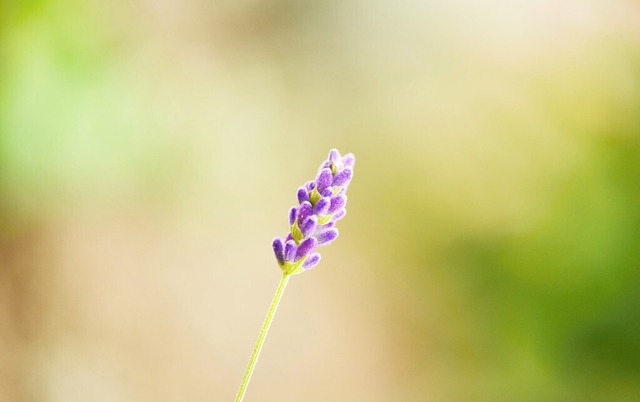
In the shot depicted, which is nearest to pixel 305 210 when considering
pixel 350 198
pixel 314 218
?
pixel 314 218

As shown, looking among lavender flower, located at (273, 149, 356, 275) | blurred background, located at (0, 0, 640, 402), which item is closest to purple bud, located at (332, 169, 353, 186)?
lavender flower, located at (273, 149, 356, 275)

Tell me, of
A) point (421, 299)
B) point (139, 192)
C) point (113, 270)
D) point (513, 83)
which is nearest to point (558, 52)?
point (513, 83)

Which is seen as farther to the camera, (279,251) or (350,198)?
(350,198)

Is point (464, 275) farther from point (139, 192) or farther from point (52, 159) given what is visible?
point (52, 159)

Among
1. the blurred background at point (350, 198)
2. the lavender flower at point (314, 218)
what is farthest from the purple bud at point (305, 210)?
the blurred background at point (350, 198)

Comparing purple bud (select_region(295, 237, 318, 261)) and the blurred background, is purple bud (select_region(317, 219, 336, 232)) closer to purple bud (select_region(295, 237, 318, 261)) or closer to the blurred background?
purple bud (select_region(295, 237, 318, 261))

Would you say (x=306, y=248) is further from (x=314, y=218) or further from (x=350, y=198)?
(x=350, y=198)
